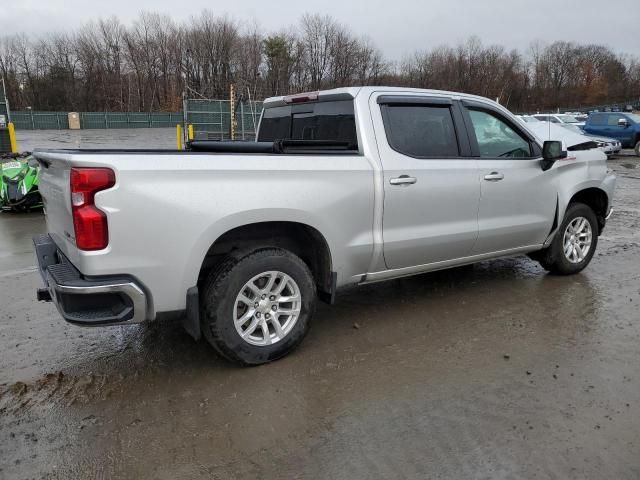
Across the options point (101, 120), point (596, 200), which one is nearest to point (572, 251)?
point (596, 200)

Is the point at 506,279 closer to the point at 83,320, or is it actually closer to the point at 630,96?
the point at 83,320

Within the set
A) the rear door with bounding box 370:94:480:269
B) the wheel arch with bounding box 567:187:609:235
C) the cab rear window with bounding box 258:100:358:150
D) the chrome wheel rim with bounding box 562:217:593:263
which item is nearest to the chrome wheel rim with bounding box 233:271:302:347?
the rear door with bounding box 370:94:480:269

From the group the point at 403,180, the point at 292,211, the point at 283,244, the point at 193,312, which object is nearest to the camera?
the point at 193,312

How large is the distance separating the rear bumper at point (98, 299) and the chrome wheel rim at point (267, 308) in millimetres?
648

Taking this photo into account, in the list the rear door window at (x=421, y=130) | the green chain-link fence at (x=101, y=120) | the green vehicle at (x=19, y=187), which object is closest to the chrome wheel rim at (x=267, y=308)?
the rear door window at (x=421, y=130)

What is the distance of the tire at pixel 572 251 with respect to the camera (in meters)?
5.53

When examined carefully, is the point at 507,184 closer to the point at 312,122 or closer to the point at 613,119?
the point at 312,122

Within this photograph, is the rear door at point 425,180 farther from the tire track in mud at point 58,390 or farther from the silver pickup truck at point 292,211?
the tire track in mud at point 58,390

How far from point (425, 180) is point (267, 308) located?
163 centimetres

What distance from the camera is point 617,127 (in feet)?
76.3

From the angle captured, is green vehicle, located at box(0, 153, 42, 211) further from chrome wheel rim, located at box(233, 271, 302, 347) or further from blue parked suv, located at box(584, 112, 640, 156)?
blue parked suv, located at box(584, 112, 640, 156)

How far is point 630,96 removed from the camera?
7700 cm

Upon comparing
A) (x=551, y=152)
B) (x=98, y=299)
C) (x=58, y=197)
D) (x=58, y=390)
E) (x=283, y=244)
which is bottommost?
(x=58, y=390)

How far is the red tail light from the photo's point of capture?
9.53ft
